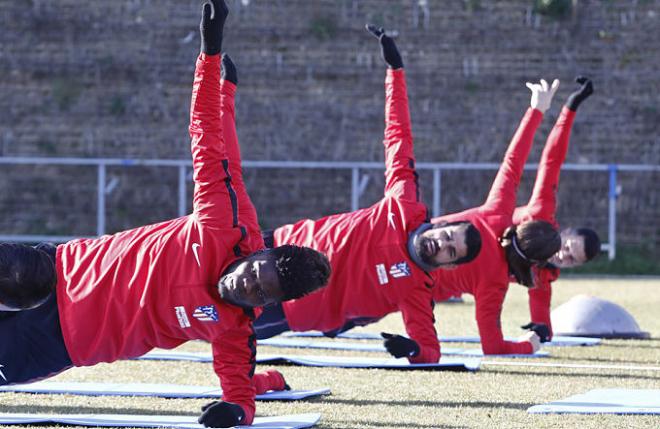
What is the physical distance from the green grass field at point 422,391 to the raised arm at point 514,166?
0.97 metres

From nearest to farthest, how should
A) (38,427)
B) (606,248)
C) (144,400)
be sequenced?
(38,427), (144,400), (606,248)

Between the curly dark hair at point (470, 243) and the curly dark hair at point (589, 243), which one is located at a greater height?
the curly dark hair at point (470, 243)

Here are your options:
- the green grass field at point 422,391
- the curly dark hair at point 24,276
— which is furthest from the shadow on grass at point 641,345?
the curly dark hair at point 24,276

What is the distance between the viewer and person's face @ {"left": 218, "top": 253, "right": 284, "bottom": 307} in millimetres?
4715

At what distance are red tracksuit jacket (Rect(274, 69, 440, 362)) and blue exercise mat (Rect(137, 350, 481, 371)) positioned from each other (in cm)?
56

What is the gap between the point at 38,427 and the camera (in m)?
5.23

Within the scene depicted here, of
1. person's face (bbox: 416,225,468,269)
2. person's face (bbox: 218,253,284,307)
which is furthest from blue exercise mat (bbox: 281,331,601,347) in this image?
person's face (bbox: 218,253,284,307)

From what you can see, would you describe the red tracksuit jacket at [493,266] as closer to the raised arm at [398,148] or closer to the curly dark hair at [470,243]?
the raised arm at [398,148]

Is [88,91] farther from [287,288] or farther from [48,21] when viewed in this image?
[287,288]

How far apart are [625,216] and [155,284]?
51.8ft

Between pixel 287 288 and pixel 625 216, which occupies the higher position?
pixel 287 288

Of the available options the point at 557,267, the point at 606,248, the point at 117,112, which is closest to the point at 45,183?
the point at 117,112

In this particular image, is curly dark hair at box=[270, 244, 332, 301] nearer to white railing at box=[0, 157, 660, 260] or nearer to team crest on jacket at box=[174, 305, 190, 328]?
team crest on jacket at box=[174, 305, 190, 328]

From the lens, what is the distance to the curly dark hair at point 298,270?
15.5ft
